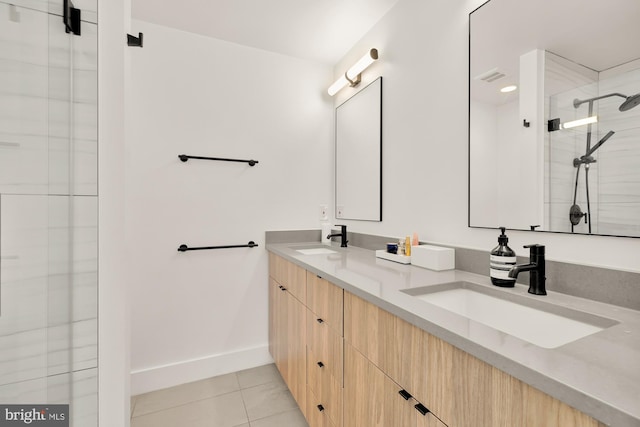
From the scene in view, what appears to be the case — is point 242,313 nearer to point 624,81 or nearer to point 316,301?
point 316,301

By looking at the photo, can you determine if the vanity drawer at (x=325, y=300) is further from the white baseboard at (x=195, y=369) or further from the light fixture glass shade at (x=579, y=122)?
the white baseboard at (x=195, y=369)

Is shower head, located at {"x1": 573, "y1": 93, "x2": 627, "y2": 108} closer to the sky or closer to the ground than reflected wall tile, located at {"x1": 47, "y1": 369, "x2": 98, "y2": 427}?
closer to the sky

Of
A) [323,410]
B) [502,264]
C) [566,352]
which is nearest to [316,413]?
[323,410]

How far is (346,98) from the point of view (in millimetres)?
2275

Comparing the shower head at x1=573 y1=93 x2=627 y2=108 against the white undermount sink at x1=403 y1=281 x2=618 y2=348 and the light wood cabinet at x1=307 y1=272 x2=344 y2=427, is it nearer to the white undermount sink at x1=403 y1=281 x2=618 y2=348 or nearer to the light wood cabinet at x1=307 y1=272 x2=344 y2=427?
the white undermount sink at x1=403 y1=281 x2=618 y2=348

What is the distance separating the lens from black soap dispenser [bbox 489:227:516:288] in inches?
38.6

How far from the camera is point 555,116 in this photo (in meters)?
0.96

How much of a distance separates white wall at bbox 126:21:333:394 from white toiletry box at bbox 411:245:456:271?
1198mm

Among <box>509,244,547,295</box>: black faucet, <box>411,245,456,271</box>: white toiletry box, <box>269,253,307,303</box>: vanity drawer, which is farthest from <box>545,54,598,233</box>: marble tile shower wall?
<box>269,253,307,303</box>: vanity drawer

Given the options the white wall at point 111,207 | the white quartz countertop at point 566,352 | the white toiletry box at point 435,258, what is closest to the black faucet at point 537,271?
the white quartz countertop at point 566,352

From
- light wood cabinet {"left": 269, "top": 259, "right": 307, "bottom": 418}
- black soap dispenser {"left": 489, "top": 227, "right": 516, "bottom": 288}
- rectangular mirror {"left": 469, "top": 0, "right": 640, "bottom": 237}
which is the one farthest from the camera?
light wood cabinet {"left": 269, "top": 259, "right": 307, "bottom": 418}

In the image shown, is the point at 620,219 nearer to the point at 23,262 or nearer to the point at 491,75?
the point at 491,75

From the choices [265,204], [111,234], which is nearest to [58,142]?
[111,234]

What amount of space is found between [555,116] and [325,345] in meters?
1.22
